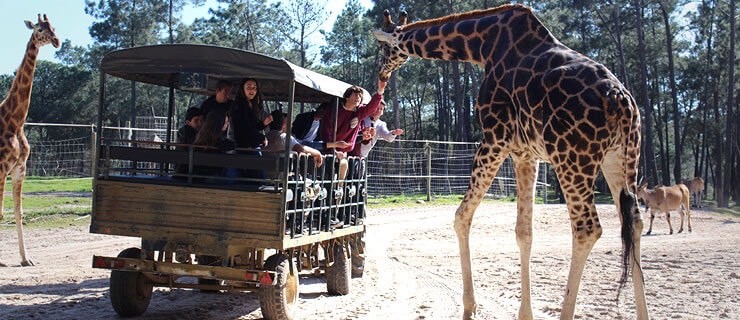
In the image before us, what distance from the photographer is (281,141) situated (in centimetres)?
813

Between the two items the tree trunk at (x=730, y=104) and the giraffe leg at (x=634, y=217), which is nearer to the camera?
the giraffe leg at (x=634, y=217)

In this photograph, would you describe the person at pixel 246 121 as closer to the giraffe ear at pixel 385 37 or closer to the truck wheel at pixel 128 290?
the truck wheel at pixel 128 290

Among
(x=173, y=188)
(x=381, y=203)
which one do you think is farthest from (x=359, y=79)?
(x=173, y=188)

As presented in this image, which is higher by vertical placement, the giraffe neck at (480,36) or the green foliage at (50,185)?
the giraffe neck at (480,36)

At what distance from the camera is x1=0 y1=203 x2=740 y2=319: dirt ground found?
309 inches

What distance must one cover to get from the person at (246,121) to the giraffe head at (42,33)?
5367 mm

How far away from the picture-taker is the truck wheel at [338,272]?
8.73 m

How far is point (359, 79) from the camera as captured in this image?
5916 cm

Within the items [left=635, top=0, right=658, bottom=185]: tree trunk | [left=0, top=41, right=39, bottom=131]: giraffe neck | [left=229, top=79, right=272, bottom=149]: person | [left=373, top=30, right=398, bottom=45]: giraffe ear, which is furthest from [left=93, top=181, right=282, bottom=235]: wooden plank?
[left=635, top=0, right=658, bottom=185]: tree trunk

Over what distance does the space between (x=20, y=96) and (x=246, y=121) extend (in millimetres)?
5415

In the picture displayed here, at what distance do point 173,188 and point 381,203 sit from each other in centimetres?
1709

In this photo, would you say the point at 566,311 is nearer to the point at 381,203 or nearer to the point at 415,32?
the point at 415,32

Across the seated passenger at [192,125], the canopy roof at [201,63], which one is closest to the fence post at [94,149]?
the canopy roof at [201,63]

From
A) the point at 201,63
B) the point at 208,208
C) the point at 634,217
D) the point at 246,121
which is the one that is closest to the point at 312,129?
the point at 246,121
